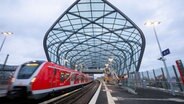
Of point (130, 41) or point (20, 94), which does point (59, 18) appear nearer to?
point (130, 41)

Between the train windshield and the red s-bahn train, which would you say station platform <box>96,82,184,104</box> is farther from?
the train windshield

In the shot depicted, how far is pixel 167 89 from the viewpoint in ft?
54.6

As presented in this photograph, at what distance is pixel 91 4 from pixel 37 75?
21140 mm

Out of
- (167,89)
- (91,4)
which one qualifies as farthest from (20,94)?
(91,4)

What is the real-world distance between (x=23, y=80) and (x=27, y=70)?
38.5 inches

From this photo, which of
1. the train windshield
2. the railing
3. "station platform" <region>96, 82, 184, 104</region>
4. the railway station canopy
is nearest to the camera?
"station platform" <region>96, 82, 184, 104</region>

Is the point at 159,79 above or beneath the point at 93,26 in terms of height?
beneath

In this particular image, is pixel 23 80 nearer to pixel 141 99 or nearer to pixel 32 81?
pixel 32 81

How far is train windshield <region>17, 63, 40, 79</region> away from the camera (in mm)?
10505

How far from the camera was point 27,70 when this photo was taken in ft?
35.9

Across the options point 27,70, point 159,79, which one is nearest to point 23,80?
point 27,70

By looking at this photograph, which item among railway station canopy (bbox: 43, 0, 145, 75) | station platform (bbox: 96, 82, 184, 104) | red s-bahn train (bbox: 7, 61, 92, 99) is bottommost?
station platform (bbox: 96, 82, 184, 104)

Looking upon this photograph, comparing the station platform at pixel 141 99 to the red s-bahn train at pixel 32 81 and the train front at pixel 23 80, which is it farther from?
the train front at pixel 23 80

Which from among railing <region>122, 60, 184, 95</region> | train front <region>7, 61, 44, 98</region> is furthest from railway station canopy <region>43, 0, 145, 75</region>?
train front <region>7, 61, 44, 98</region>
